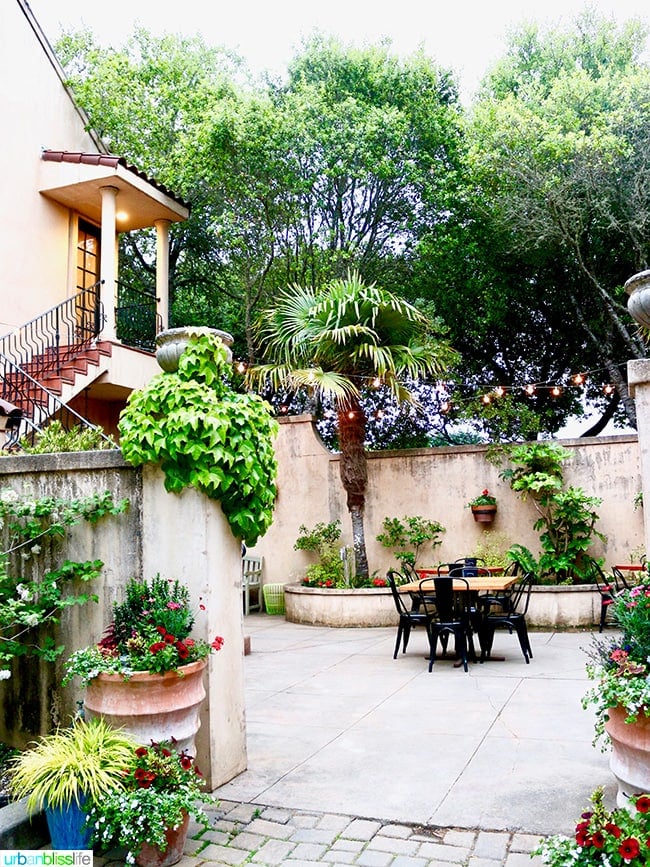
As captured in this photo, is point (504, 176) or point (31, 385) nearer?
point (31, 385)

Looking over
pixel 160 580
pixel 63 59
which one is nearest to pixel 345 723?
pixel 160 580

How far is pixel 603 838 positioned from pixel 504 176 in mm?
10901

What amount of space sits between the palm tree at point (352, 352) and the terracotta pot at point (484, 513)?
173cm

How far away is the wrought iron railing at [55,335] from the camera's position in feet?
33.8

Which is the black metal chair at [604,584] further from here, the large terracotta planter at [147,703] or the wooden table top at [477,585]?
the large terracotta planter at [147,703]

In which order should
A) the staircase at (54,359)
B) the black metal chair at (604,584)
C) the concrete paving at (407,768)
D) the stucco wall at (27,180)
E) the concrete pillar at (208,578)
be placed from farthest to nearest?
the stucco wall at (27,180), the staircase at (54,359), the black metal chair at (604,584), the concrete pillar at (208,578), the concrete paving at (407,768)

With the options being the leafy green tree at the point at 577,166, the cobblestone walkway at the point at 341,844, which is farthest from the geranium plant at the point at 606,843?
the leafy green tree at the point at 577,166

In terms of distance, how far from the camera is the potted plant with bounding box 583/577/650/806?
9.53ft

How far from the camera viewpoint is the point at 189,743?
12.0ft

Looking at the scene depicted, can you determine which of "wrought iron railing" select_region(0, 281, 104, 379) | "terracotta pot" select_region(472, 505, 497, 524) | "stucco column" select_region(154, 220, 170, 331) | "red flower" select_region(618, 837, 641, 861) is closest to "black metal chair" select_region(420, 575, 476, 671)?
"terracotta pot" select_region(472, 505, 497, 524)

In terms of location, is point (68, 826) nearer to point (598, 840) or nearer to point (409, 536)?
point (598, 840)

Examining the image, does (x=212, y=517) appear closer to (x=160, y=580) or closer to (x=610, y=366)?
(x=160, y=580)

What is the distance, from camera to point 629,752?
2996mm

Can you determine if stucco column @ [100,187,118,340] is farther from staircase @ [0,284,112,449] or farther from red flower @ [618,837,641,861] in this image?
red flower @ [618,837,641,861]
